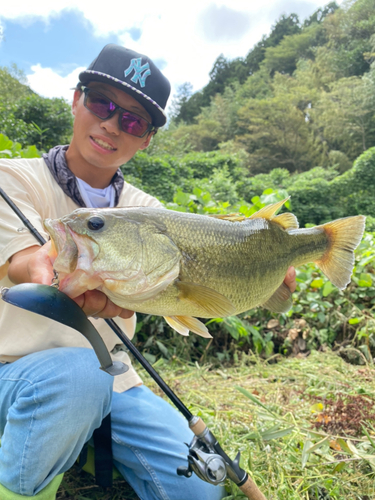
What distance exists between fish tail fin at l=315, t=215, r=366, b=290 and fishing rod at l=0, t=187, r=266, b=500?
0.94m

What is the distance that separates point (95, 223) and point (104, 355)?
0.46m

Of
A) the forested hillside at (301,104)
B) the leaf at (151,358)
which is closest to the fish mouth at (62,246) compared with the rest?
the leaf at (151,358)

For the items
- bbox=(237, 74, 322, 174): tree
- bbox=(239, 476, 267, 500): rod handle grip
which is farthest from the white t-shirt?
bbox=(237, 74, 322, 174): tree

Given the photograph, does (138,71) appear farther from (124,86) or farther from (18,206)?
(18,206)

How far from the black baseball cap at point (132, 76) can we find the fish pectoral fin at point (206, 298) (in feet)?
4.27

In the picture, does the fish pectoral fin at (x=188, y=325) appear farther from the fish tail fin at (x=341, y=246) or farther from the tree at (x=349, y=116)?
the tree at (x=349, y=116)

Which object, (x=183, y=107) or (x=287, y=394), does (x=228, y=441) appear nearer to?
(x=287, y=394)

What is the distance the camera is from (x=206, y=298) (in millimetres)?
1233

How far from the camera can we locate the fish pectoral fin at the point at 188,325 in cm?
128

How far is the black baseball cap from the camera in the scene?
6.57ft

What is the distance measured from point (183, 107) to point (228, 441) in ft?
202

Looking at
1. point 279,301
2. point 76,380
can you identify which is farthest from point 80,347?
point 279,301

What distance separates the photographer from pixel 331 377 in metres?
2.77

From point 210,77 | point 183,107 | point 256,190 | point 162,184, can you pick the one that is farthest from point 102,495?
point 210,77
